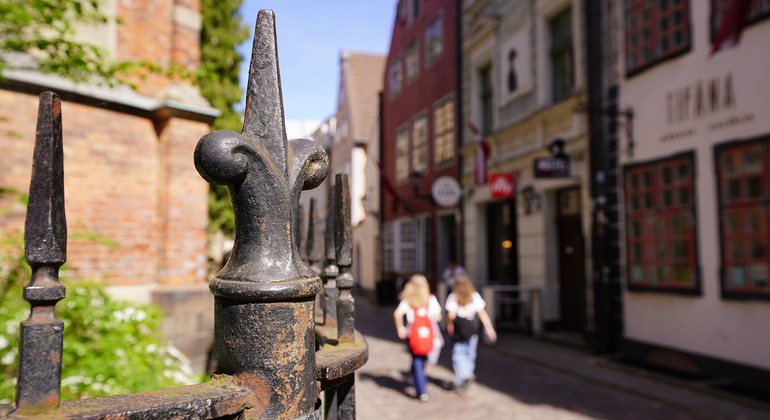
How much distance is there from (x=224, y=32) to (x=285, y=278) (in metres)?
9.92

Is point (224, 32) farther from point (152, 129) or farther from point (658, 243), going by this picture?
point (658, 243)

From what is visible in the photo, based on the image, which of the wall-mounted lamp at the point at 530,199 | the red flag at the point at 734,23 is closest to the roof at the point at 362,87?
the wall-mounted lamp at the point at 530,199

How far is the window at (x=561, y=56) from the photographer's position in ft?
35.5

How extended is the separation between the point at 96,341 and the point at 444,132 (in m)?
13.2

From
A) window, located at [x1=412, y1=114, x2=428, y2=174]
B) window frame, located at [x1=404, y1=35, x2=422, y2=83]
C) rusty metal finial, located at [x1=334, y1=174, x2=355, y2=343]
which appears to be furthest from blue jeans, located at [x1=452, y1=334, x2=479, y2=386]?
window frame, located at [x1=404, y1=35, x2=422, y2=83]

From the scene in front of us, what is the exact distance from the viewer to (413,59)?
19703mm

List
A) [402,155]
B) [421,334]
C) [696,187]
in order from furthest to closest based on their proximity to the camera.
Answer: [402,155]
[696,187]
[421,334]

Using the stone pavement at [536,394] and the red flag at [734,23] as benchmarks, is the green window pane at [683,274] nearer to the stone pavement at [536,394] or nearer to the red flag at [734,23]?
the stone pavement at [536,394]

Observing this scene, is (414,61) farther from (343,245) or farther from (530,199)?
(343,245)

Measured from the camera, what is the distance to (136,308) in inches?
204

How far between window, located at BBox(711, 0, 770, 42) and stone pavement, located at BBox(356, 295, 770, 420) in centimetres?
464

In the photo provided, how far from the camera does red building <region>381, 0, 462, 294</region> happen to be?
16.2 metres

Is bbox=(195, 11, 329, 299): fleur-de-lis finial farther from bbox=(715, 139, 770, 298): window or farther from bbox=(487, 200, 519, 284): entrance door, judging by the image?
bbox=(487, 200, 519, 284): entrance door

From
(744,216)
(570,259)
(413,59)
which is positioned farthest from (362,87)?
(744,216)
